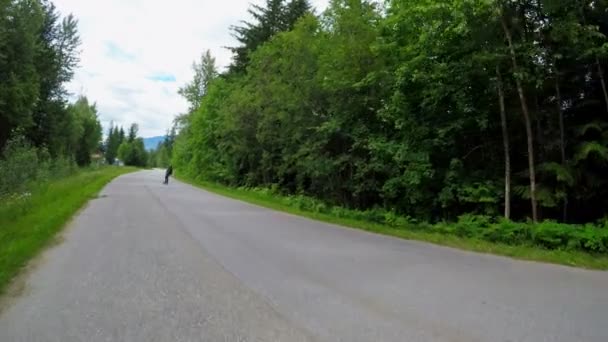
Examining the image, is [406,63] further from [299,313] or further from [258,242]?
[299,313]

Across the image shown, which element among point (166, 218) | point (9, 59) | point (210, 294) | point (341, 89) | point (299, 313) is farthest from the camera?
point (9, 59)

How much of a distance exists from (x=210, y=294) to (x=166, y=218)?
766 cm

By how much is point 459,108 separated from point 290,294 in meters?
9.26

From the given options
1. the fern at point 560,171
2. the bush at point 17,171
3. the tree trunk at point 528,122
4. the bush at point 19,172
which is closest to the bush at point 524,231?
the tree trunk at point 528,122

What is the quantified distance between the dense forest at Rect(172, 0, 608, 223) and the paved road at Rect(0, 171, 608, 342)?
440 cm

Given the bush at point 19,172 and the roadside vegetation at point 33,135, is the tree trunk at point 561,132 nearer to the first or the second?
the roadside vegetation at point 33,135

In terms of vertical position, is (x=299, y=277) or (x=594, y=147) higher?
(x=594, y=147)

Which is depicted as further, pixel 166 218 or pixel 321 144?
pixel 321 144

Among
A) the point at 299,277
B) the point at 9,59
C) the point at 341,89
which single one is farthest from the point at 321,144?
the point at 9,59

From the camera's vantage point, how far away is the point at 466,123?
506 inches

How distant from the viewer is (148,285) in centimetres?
567

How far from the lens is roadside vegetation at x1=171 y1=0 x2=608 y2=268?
10344mm

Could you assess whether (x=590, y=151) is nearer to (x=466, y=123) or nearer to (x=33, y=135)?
(x=466, y=123)

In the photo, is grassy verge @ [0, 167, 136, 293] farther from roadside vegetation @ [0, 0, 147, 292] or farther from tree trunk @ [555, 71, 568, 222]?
tree trunk @ [555, 71, 568, 222]
